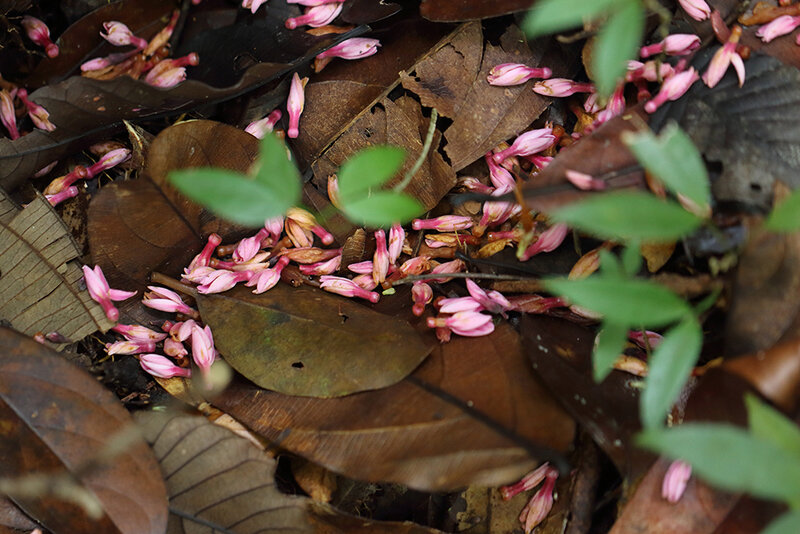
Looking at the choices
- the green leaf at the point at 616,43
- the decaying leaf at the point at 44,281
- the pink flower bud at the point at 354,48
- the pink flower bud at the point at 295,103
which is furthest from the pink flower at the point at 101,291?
the green leaf at the point at 616,43

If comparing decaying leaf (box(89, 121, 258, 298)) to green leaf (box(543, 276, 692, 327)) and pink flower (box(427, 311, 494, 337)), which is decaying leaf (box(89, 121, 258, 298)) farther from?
green leaf (box(543, 276, 692, 327))

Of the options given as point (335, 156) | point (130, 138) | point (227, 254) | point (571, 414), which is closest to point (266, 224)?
point (227, 254)

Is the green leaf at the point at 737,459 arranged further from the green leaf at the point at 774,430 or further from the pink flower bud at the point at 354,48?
the pink flower bud at the point at 354,48

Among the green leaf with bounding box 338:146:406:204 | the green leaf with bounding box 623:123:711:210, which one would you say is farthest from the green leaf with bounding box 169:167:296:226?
Answer: the green leaf with bounding box 623:123:711:210

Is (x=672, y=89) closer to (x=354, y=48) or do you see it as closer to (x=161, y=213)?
(x=354, y=48)

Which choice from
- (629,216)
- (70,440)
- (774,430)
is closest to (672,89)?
(629,216)

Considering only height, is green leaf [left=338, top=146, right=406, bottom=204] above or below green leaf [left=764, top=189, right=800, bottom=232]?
above

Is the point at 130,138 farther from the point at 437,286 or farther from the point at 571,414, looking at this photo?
the point at 571,414
